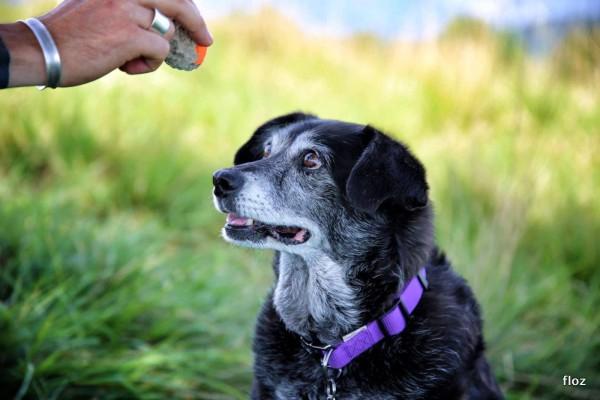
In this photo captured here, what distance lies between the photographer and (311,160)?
2.99 metres

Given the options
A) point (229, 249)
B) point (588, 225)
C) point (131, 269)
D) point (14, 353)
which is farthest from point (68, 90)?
point (588, 225)

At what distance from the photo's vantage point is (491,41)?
806 cm

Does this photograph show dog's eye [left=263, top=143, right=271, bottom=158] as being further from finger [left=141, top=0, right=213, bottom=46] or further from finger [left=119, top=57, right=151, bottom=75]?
finger [left=119, top=57, right=151, bottom=75]

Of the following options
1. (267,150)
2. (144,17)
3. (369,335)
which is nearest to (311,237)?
(369,335)

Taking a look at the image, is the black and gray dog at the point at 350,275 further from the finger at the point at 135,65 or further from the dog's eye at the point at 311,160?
the finger at the point at 135,65

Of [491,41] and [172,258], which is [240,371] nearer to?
[172,258]

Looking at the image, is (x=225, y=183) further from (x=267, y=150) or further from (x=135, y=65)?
(x=135, y=65)

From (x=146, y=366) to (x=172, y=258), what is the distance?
124cm

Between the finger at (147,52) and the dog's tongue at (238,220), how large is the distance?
75 centimetres

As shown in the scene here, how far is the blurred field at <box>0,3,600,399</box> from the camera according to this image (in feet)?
11.8

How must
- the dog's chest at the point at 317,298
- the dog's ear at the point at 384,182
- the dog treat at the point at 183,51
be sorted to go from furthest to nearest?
the dog's chest at the point at 317,298, the dog's ear at the point at 384,182, the dog treat at the point at 183,51

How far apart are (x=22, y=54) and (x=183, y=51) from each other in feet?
2.10

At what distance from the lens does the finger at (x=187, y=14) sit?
86.4 inches

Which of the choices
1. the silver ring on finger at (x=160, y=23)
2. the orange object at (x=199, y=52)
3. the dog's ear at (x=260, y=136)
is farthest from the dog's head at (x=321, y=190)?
the silver ring on finger at (x=160, y=23)
